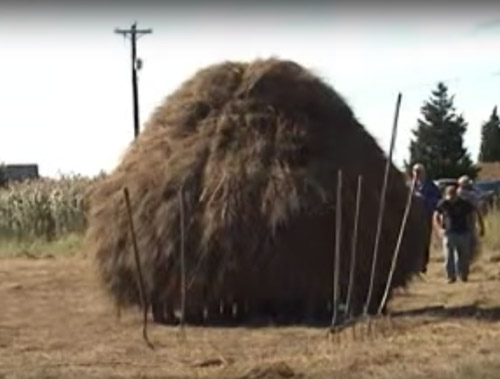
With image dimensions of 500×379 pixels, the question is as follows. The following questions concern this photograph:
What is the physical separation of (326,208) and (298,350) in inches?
114

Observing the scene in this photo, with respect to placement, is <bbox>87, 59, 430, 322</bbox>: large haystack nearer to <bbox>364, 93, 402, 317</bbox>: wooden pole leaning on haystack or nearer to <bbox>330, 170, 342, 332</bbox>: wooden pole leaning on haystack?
<bbox>364, 93, 402, 317</bbox>: wooden pole leaning on haystack

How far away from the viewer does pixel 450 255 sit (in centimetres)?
2169

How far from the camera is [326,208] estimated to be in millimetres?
16344

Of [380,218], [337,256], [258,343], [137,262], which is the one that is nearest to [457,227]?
[380,218]

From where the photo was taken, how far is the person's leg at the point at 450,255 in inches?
837

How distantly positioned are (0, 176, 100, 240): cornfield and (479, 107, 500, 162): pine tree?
203 ft

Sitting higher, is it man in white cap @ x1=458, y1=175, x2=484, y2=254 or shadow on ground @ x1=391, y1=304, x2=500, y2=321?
man in white cap @ x1=458, y1=175, x2=484, y2=254

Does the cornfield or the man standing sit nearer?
the man standing

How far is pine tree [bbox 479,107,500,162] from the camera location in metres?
97.7

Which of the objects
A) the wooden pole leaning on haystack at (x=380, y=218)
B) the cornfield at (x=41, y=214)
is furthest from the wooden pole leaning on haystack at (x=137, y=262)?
the cornfield at (x=41, y=214)

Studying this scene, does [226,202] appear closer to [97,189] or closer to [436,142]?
[97,189]

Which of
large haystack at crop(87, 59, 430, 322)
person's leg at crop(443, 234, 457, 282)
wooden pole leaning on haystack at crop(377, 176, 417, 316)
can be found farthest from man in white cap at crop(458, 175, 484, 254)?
wooden pole leaning on haystack at crop(377, 176, 417, 316)

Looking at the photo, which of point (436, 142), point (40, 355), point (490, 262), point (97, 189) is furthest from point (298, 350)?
point (436, 142)

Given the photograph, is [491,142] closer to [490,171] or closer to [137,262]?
[490,171]
